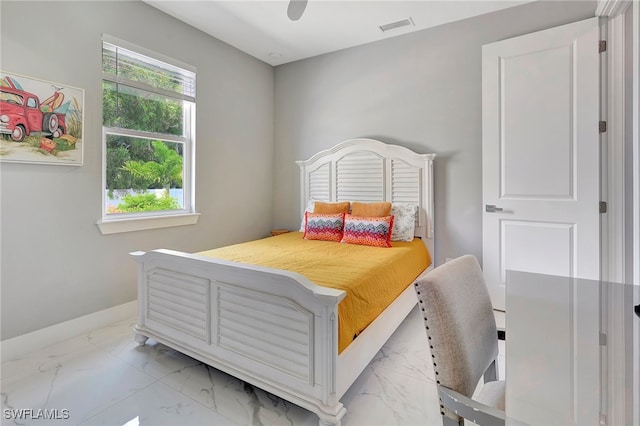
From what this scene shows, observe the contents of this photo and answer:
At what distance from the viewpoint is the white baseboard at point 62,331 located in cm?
215

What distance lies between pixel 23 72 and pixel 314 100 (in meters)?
2.70

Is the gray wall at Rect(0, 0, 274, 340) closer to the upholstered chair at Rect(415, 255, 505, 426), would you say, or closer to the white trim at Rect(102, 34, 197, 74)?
the white trim at Rect(102, 34, 197, 74)

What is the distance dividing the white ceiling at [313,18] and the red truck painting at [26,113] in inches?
50.8

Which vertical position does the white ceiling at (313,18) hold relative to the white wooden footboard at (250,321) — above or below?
above

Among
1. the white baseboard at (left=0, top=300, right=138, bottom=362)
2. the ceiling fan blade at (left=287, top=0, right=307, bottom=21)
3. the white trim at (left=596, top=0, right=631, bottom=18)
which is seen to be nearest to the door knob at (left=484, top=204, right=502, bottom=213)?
the white trim at (left=596, top=0, right=631, bottom=18)

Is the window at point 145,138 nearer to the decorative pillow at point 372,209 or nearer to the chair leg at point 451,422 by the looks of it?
the decorative pillow at point 372,209

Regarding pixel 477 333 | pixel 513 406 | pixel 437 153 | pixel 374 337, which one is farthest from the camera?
pixel 437 153

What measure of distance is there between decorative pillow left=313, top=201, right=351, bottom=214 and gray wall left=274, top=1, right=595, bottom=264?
0.84m

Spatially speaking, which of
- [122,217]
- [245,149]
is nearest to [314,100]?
[245,149]

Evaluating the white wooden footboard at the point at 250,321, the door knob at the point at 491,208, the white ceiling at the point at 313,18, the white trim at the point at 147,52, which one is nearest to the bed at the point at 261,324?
the white wooden footboard at the point at 250,321

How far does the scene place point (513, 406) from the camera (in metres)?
0.72

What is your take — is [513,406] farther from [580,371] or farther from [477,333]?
[477,333]

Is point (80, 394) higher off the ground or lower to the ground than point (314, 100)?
lower

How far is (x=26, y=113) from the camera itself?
215cm
